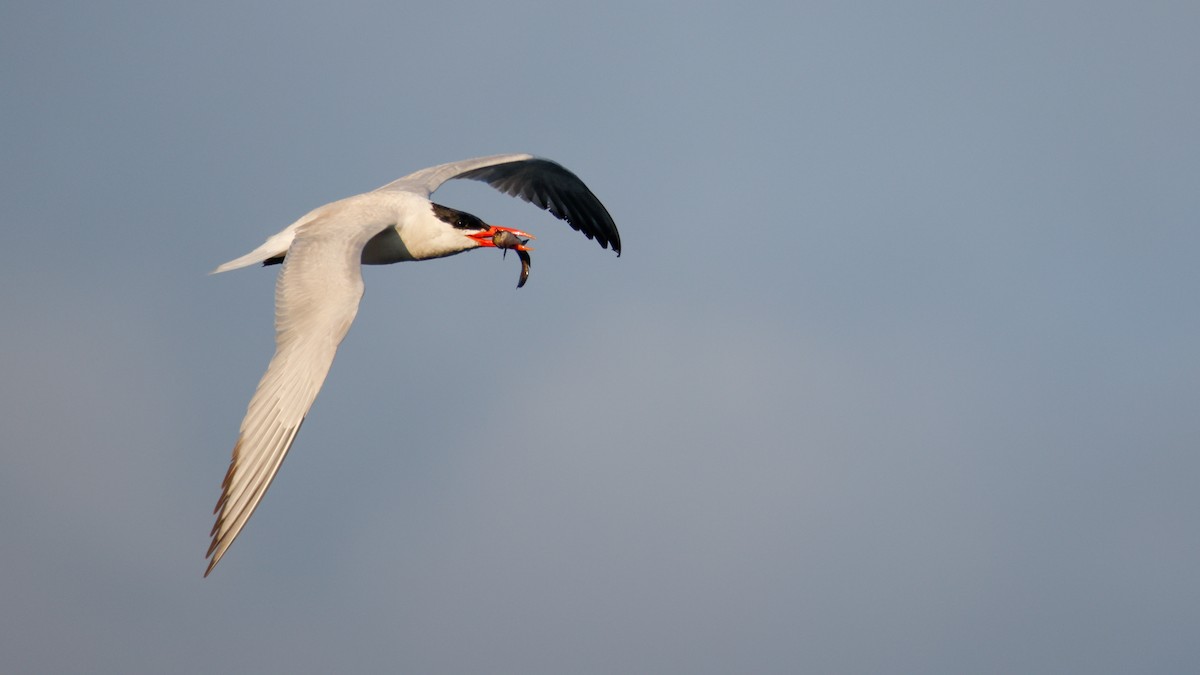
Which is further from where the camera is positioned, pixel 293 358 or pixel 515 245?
pixel 515 245

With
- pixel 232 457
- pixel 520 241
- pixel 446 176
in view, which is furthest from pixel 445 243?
pixel 232 457

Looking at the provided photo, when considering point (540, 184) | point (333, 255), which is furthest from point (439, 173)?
point (333, 255)

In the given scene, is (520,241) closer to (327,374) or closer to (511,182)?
(511,182)

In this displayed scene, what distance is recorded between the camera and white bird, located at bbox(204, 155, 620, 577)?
10391 mm

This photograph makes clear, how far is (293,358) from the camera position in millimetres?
11227

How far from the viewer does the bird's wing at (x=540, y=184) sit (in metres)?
16.3

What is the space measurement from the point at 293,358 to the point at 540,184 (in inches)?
275

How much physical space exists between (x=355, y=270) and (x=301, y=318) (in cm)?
78

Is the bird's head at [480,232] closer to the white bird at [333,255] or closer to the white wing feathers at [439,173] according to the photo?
the white bird at [333,255]

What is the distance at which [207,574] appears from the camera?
8750mm

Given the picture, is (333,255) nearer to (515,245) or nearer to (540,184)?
(515,245)

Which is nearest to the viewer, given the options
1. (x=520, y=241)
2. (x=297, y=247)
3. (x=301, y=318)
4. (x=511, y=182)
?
(x=301, y=318)

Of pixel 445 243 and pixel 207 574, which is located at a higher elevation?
pixel 445 243

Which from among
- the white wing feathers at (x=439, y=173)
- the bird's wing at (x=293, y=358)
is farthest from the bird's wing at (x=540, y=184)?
the bird's wing at (x=293, y=358)
